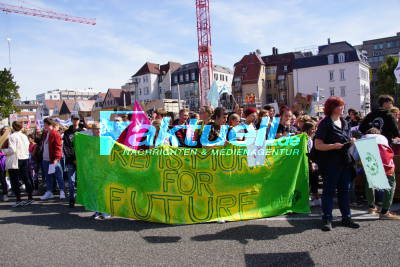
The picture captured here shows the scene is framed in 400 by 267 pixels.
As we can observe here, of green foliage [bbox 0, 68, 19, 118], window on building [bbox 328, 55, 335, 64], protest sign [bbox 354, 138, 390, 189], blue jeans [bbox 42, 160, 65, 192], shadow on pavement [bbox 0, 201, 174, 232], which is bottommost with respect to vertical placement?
shadow on pavement [bbox 0, 201, 174, 232]

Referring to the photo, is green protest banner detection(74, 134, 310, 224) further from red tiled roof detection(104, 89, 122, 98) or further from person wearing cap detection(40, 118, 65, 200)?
red tiled roof detection(104, 89, 122, 98)

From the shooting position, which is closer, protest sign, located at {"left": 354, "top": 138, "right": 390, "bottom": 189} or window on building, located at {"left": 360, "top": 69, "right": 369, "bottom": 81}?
protest sign, located at {"left": 354, "top": 138, "right": 390, "bottom": 189}

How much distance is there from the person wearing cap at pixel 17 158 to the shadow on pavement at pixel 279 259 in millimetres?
6043

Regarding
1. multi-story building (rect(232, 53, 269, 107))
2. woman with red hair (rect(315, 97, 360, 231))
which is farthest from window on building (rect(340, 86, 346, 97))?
woman with red hair (rect(315, 97, 360, 231))

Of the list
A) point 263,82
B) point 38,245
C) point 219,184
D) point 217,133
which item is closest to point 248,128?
point 217,133

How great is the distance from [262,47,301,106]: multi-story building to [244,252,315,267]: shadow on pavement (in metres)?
55.1

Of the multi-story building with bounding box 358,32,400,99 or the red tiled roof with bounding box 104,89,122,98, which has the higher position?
the multi-story building with bounding box 358,32,400,99

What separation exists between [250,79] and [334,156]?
56.3m

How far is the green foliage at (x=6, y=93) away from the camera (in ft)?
101

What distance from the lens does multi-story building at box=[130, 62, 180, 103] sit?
75.0 m

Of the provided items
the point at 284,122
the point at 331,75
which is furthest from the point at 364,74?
the point at 284,122

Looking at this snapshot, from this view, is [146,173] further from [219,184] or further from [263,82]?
A: [263,82]

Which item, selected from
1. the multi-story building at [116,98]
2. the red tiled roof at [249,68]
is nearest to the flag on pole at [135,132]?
the red tiled roof at [249,68]

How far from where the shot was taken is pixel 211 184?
5594 mm
